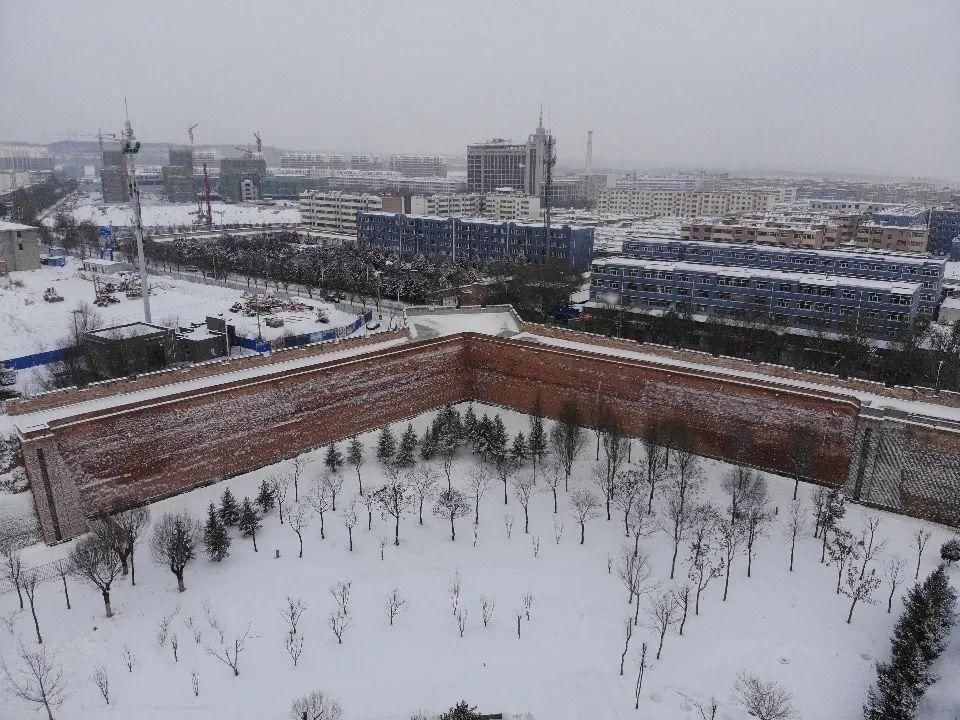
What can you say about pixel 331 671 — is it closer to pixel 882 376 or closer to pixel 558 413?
pixel 558 413

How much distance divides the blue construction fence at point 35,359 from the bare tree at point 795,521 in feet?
52.7

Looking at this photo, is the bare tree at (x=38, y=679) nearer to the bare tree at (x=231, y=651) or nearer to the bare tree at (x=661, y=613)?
the bare tree at (x=231, y=651)

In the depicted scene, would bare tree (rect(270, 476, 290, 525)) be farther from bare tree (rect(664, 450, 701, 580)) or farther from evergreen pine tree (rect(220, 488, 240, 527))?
bare tree (rect(664, 450, 701, 580))

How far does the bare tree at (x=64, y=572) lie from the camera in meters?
8.41

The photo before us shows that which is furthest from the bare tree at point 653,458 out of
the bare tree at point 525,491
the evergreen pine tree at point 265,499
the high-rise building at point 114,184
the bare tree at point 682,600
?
the high-rise building at point 114,184

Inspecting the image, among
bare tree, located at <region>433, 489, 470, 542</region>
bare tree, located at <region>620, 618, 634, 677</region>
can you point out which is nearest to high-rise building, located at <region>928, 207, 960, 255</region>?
bare tree, located at <region>433, 489, 470, 542</region>

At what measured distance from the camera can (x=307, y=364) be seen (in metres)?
12.7

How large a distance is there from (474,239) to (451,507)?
2766 centimetres

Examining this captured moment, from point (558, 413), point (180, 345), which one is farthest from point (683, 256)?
point (180, 345)

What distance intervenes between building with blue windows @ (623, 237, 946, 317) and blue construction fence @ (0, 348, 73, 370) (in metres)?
23.1

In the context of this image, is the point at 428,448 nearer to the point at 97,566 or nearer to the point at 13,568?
the point at 97,566

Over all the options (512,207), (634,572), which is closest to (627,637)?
(634,572)

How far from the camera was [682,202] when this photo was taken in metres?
62.4

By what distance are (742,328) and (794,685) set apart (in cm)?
1464
